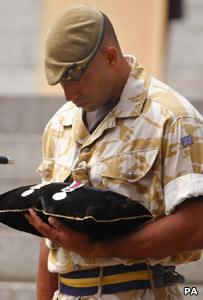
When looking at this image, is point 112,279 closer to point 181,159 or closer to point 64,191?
point 64,191

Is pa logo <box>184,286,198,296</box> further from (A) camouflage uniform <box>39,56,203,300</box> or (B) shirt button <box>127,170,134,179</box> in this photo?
(B) shirt button <box>127,170,134,179</box>

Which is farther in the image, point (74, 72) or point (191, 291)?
point (191, 291)

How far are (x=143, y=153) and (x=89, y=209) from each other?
0.22 meters

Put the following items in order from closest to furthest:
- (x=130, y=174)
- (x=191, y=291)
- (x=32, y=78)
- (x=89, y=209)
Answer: (x=89, y=209) < (x=130, y=174) < (x=191, y=291) < (x=32, y=78)

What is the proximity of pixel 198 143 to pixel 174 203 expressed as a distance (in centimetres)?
18

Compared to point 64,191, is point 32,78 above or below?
above

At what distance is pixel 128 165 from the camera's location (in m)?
2.26

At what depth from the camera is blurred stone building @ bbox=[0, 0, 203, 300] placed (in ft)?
14.8

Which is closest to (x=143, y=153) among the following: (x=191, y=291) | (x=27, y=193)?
(x=27, y=193)

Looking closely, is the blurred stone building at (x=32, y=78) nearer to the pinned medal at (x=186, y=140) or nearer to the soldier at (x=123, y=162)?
the soldier at (x=123, y=162)

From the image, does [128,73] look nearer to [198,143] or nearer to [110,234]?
[198,143]

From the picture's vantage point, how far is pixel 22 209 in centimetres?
228

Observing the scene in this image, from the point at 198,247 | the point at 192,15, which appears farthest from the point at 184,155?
the point at 192,15

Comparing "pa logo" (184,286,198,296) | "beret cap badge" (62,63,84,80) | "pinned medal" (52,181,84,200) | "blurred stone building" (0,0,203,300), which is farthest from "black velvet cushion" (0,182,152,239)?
"blurred stone building" (0,0,203,300)
